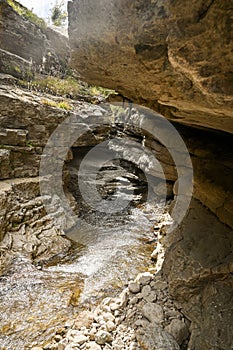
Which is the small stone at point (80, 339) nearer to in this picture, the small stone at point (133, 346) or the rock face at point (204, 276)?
the small stone at point (133, 346)

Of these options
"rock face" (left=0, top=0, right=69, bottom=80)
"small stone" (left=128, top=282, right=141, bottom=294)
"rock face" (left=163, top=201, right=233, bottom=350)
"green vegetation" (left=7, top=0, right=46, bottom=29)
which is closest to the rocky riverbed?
"small stone" (left=128, top=282, right=141, bottom=294)

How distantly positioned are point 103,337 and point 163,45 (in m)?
4.68

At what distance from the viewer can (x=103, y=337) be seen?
3.91 meters

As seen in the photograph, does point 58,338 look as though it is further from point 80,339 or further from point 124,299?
point 124,299

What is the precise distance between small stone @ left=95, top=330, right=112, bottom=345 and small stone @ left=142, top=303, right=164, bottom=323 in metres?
0.79

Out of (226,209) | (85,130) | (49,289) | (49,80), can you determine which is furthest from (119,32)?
(49,80)

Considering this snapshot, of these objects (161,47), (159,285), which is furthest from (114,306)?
(161,47)

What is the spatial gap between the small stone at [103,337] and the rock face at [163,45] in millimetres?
4213

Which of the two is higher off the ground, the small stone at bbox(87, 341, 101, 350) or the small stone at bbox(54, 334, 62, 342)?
the small stone at bbox(87, 341, 101, 350)

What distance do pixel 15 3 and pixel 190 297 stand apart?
76.7 ft

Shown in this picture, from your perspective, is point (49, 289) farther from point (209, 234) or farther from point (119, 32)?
point (119, 32)

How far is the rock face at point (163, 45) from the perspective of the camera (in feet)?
4.58

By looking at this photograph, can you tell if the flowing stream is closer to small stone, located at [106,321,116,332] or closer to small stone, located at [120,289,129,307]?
small stone, located at [120,289,129,307]

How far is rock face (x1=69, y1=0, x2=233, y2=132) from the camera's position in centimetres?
139
